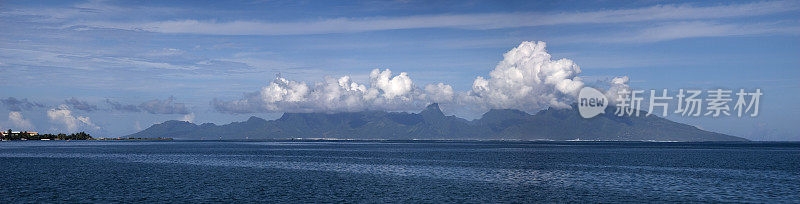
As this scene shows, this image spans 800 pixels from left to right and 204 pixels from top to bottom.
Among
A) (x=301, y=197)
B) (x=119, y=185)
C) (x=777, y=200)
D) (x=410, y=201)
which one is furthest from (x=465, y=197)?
(x=119, y=185)

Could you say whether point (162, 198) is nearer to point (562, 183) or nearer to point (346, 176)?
point (346, 176)

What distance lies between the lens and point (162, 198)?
6234 centimetres

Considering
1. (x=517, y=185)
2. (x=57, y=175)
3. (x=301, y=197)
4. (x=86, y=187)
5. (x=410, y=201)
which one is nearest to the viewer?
(x=410, y=201)

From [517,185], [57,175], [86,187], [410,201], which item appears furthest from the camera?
[57,175]

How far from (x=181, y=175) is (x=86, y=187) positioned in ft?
71.6

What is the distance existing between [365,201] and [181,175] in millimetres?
44873

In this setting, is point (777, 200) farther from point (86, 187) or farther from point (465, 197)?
point (86, 187)

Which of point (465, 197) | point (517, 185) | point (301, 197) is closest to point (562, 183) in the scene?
point (517, 185)

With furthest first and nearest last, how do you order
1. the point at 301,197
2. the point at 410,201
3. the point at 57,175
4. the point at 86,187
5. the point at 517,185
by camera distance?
the point at 57,175, the point at 517,185, the point at 86,187, the point at 301,197, the point at 410,201

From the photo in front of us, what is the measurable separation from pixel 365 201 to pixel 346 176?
34.0 meters

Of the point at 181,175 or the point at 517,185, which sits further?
the point at 181,175

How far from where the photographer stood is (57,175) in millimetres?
92875

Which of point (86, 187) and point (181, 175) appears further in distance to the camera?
point (181, 175)

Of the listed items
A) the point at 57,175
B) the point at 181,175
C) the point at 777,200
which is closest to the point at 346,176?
the point at 181,175
